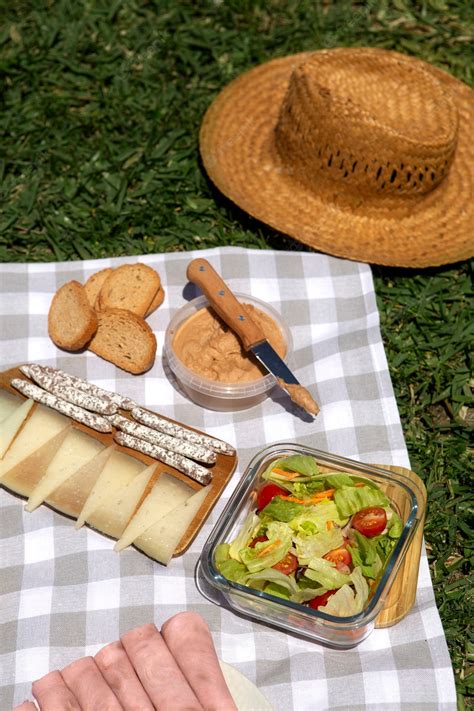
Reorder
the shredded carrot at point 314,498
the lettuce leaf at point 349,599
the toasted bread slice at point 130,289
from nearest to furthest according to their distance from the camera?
1. the lettuce leaf at point 349,599
2. the shredded carrot at point 314,498
3. the toasted bread slice at point 130,289

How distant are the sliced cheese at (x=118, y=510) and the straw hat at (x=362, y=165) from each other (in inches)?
65.2

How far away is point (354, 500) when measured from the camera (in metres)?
3.14

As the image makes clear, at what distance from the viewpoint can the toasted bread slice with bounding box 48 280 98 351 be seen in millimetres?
3826

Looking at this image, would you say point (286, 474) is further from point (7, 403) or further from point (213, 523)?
point (7, 403)

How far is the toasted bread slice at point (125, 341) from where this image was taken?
3848mm

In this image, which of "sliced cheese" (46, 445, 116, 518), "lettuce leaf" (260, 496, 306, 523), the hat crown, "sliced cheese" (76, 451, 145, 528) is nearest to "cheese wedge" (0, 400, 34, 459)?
"sliced cheese" (46, 445, 116, 518)

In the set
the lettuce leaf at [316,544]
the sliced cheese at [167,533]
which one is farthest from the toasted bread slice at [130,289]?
the lettuce leaf at [316,544]

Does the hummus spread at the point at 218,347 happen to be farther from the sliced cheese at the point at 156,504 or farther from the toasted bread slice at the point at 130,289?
the sliced cheese at the point at 156,504

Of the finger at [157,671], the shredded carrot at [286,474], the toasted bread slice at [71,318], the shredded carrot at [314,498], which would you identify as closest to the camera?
the finger at [157,671]

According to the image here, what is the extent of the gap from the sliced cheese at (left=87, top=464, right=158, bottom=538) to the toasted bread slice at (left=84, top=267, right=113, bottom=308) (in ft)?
3.67

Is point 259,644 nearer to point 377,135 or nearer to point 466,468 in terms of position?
point 466,468

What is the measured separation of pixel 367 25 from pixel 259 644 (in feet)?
14.9

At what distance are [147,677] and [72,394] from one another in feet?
4.28

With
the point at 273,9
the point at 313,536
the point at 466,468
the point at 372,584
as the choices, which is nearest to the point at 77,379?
the point at 313,536
